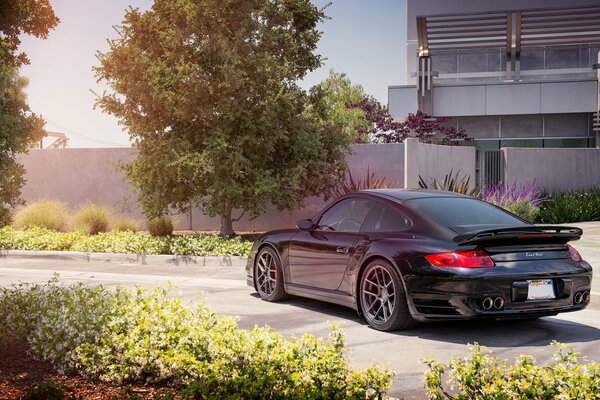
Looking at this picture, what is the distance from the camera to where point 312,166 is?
18.7 meters

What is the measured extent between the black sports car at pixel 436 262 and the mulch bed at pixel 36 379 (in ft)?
9.57

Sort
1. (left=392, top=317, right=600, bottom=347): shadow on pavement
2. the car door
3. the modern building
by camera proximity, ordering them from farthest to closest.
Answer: the modern building < the car door < (left=392, top=317, right=600, bottom=347): shadow on pavement

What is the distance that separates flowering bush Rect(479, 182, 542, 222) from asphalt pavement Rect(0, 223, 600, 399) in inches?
360

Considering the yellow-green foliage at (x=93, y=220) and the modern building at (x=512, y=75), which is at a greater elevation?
the modern building at (x=512, y=75)

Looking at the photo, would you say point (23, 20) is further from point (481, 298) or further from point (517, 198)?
point (517, 198)

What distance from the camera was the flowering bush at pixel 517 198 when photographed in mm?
21844

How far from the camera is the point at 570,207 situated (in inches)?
961

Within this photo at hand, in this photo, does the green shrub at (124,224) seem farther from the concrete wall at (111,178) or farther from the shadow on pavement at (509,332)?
the shadow on pavement at (509,332)

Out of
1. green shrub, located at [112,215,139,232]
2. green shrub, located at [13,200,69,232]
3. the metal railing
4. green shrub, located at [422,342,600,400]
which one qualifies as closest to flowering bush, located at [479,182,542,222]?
the metal railing

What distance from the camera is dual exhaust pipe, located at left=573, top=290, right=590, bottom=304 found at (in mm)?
7969

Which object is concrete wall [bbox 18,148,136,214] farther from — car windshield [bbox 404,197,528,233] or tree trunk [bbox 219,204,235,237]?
car windshield [bbox 404,197,528,233]

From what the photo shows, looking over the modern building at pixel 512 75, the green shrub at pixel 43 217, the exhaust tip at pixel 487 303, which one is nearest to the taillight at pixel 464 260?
the exhaust tip at pixel 487 303

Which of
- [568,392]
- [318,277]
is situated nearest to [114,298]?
[318,277]

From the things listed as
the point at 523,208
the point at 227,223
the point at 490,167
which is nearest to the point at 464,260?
the point at 227,223
